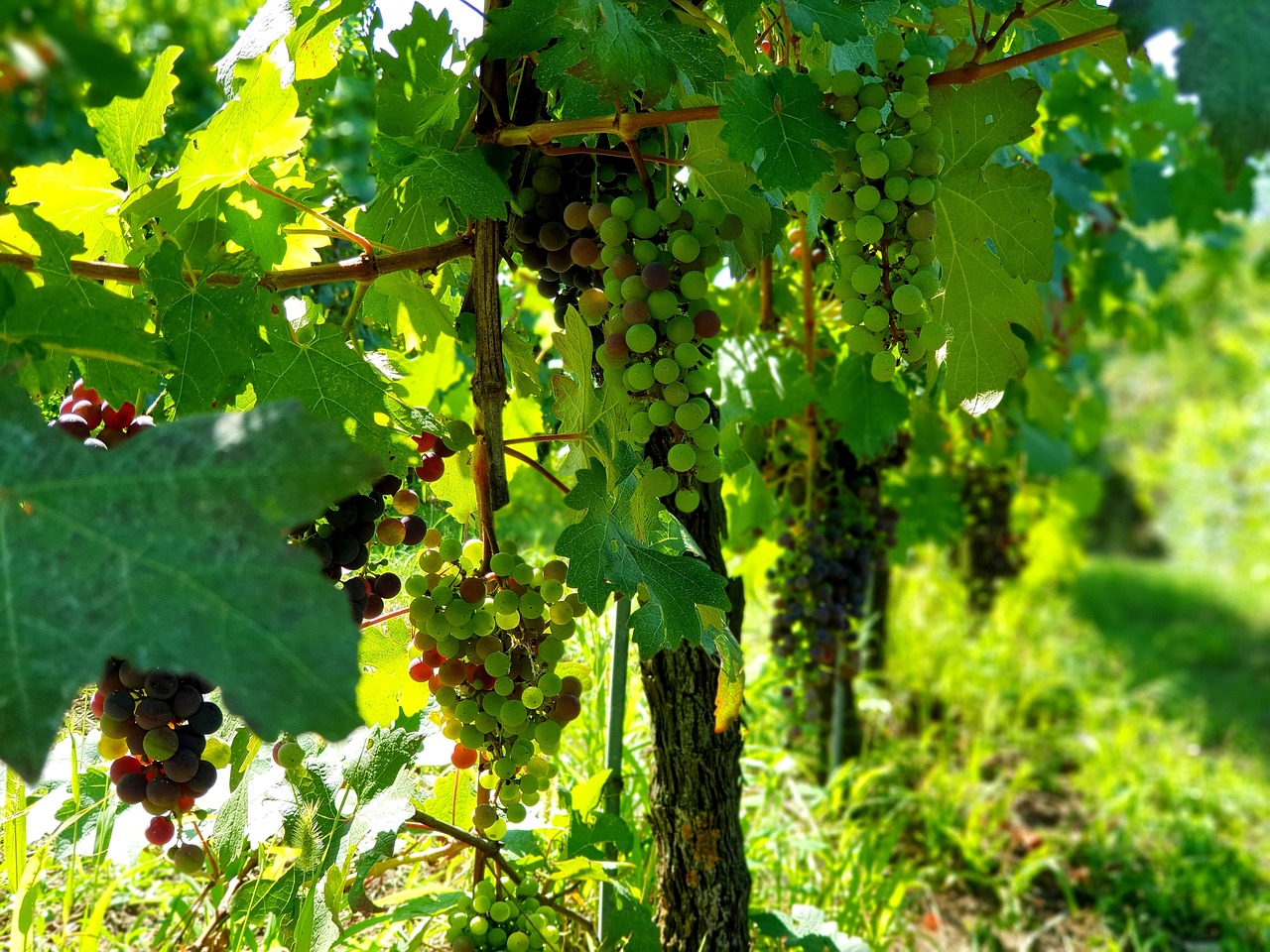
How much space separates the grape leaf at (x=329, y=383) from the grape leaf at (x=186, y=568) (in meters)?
0.36

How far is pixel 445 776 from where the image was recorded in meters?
1.29

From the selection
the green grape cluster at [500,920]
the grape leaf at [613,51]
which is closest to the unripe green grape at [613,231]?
the grape leaf at [613,51]

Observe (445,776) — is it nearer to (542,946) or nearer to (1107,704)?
(542,946)

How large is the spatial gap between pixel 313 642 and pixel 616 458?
46 cm

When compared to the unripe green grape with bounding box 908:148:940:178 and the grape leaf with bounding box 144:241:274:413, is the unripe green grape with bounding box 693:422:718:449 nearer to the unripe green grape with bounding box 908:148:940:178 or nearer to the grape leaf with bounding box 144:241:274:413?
the unripe green grape with bounding box 908:148:940:178

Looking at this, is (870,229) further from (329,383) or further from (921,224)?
(329,383)

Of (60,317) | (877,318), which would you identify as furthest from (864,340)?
(60,317)

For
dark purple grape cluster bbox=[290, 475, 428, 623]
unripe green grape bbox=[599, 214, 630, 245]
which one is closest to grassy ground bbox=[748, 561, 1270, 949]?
dark purple grape cluster bbox=[290, 475, 428, 623]

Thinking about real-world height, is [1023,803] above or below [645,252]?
above

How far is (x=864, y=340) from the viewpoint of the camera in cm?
97

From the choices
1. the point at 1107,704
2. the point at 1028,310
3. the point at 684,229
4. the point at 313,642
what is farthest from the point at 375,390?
the point at 1107,704

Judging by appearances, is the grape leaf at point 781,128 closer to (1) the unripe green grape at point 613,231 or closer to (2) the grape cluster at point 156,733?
(1) the unripe green grape at point 613,231

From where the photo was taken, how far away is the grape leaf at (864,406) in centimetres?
183

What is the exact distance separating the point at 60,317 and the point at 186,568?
346 millimetres
